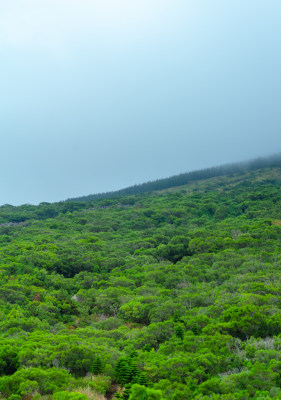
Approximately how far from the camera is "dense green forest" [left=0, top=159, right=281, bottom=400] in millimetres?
15438

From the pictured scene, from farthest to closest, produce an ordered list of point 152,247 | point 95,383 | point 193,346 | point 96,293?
1. point 152,247
2. point 96,293
3. point 193,346
4. point 95,383

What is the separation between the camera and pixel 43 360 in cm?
1811

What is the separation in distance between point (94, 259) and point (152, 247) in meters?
14.3

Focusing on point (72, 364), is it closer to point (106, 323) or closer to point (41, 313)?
point (106, 323)

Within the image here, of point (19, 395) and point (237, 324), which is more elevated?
point (19, 395)

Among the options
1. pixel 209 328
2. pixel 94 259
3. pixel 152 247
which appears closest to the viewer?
pixel 209 328

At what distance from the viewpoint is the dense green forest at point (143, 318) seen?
1544 centimetres

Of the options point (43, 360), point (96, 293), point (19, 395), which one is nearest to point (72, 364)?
point (43, 360)

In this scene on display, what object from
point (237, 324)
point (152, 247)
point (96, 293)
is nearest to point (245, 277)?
point (237, 324)

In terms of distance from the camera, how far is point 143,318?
2981 cm

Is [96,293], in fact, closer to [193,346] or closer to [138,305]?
[138,305]

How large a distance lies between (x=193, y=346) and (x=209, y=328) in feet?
7.60

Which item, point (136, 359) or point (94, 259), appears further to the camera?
point (94, 259)

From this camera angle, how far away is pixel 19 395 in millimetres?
14477
